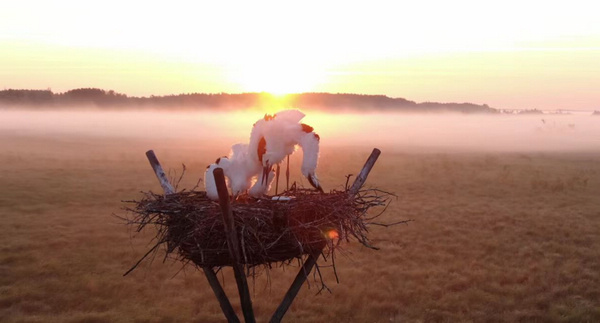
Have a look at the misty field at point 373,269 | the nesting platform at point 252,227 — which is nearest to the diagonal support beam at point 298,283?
the nesting platform at point 252,227

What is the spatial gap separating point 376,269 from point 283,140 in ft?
33.9

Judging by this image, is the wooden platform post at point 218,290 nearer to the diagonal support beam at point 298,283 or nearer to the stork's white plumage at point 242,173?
the diagonal support beam at point 298,283

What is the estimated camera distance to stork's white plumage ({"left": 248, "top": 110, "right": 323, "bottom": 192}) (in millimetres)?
4383

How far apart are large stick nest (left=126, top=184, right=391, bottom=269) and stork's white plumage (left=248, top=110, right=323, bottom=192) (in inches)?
12.4

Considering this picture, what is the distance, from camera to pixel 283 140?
4473 mm

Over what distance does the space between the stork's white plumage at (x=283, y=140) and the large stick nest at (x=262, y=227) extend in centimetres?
32

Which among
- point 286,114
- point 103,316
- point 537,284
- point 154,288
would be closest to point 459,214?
point 537,284

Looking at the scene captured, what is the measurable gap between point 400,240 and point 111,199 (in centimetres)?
1448

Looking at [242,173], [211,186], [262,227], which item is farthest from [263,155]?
[262,227]

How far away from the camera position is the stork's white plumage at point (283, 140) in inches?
173

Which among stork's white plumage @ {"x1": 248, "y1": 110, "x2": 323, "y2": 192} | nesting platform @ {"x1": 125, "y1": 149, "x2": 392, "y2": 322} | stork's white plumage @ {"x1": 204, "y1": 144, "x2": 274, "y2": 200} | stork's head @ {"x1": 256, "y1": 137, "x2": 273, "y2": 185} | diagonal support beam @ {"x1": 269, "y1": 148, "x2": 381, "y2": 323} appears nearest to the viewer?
nesting platform @ {"x1": 125, "y1": 149, "x2": 392, "y2": 322}

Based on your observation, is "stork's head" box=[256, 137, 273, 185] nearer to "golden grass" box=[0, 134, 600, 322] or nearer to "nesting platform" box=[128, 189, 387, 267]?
"nesting platform" box=[128, 189, 387, 267]

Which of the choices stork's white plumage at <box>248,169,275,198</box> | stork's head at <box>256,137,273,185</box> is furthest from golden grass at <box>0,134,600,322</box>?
stork's head at <box>256,137,273,185</box>

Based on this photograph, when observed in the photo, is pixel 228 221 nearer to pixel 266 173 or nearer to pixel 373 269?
pixel 266 173
